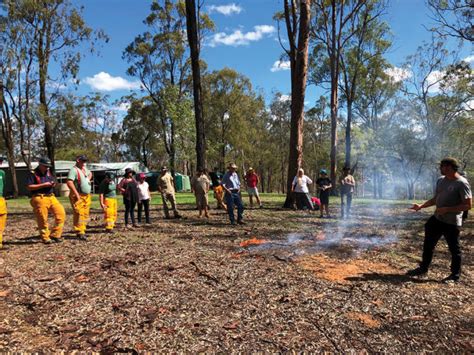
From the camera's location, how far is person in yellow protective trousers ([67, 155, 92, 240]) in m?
7.06

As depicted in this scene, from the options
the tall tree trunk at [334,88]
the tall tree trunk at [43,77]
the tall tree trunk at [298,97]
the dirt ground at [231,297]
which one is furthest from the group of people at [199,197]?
the tall tree trunk at [43,77]

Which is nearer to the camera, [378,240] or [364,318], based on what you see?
[364,318]

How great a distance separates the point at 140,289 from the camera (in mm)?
4480

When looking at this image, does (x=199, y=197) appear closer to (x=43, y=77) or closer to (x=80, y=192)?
(x=80, y=192)

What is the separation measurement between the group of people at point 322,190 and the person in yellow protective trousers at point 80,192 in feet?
21.4

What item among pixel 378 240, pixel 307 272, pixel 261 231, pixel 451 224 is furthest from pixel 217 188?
pixel 451 224

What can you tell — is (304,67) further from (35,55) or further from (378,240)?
(35,55)

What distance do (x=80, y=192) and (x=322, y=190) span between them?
22.6ft

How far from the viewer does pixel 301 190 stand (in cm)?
1168

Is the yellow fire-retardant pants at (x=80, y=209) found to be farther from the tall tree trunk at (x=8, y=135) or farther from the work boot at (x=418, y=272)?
the tall tree trunk at (x=8, y=135)

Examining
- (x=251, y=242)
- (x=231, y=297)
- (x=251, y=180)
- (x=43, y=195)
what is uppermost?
(x=251, y=180)

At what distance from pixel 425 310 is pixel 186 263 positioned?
3478mm

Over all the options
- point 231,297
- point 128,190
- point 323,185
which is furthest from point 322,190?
point 231,297

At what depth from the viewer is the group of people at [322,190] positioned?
10539 millimetres
